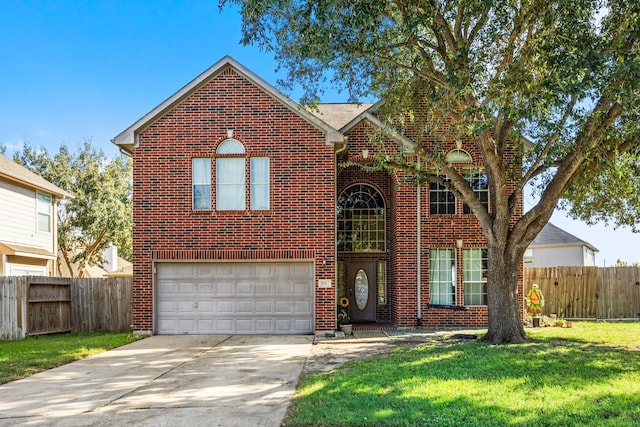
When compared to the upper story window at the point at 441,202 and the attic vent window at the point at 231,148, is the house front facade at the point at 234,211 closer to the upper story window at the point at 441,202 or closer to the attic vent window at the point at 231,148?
the attic vent window at the point at 231,148

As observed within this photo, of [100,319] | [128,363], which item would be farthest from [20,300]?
[128,363]

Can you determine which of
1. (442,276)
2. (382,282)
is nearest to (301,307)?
(382,282)

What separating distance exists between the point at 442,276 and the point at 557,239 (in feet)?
69.3

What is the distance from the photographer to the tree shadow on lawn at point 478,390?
21.5 feet

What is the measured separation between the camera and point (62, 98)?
1075 inches

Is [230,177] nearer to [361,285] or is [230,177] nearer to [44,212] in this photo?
[361,285]

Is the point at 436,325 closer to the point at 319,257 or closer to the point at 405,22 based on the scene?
the point at 319,257

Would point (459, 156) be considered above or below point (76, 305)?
above

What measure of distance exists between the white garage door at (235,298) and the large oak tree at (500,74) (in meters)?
4.78

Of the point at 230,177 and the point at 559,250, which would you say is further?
the point at 559,250

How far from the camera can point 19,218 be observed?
20953 mm

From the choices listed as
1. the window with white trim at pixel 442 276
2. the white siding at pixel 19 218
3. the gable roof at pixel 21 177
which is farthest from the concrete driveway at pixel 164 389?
the gable roof at pixel 21 177

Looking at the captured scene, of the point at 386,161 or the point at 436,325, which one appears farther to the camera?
the point at 436,325

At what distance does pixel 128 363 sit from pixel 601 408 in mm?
8517
